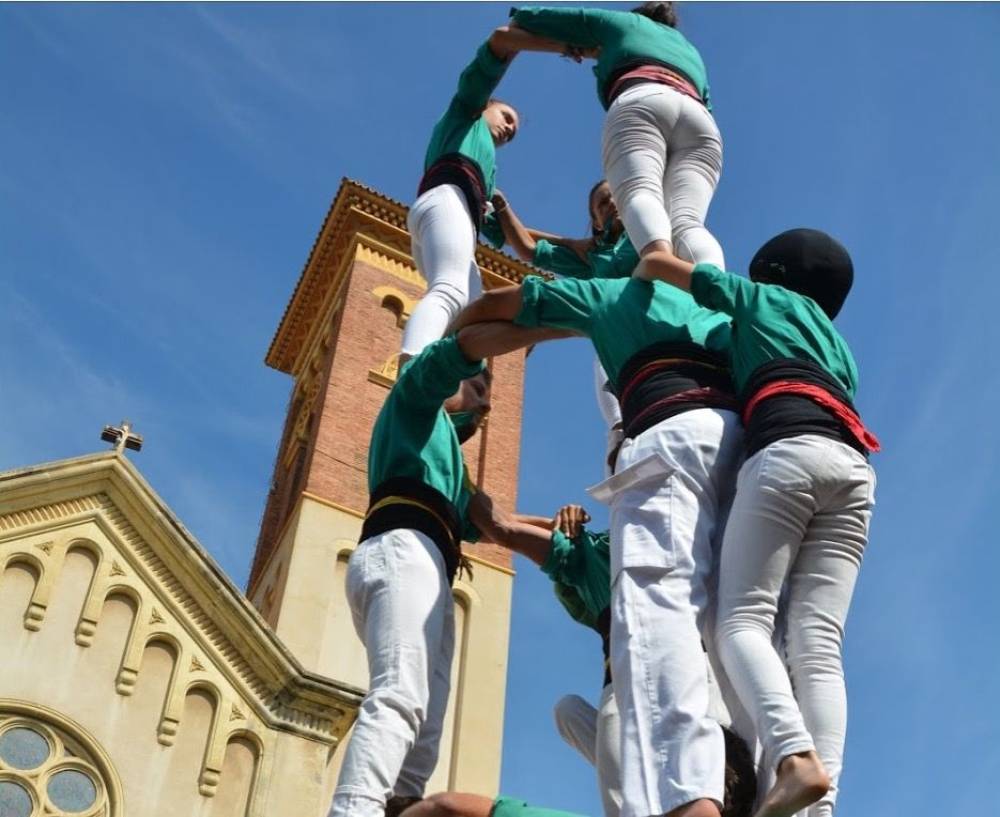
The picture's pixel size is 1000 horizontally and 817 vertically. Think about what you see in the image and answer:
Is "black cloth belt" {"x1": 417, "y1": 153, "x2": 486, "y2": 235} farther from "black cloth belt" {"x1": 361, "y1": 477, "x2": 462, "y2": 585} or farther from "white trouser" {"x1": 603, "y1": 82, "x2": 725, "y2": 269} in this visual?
"black cloth belt" {"x1": 361, "y1": 477, "x2": 462, "y2": 585}

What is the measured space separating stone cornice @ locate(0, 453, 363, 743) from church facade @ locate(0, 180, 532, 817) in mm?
16

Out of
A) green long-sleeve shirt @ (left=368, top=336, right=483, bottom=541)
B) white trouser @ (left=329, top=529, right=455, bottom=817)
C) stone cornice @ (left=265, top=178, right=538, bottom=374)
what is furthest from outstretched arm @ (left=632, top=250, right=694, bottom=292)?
stone cornice @ (left=265, top=178, right=538, bottom=374)

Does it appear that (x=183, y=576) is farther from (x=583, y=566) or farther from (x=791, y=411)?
(x=791, y=411)

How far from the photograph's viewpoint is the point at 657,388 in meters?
4.72

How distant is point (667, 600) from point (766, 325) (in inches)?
41.6

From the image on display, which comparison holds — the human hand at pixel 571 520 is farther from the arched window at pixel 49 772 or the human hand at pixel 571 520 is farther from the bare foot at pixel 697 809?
the arched window at pixel 49 772

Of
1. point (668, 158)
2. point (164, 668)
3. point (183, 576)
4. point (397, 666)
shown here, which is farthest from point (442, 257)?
point (183, 576)

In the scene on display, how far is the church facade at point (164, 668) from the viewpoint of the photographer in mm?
Result: 13633

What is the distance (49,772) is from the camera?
13297 millimetres

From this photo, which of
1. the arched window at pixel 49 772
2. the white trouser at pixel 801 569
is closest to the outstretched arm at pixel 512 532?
the white trouser at pixel 801 569

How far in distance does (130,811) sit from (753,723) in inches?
426

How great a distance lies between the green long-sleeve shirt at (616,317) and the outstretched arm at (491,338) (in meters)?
0.05

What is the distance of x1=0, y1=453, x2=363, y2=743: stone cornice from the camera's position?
1499cm

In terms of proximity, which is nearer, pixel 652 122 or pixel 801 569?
pixel 801 569
